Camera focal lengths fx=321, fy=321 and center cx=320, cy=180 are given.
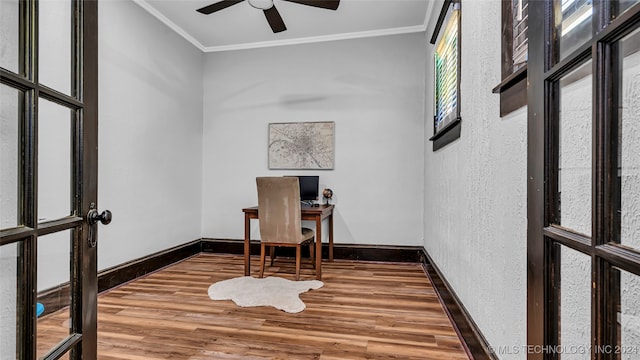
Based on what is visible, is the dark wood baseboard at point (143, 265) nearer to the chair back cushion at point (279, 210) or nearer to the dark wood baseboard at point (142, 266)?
the dark wood baseboard at point (142, 266)

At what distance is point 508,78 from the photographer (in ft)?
3.79

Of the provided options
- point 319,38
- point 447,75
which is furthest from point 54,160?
point 319,38

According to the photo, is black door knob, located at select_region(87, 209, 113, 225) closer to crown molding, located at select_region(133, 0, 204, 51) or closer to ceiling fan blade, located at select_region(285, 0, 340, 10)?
ceiling fan blade, located at select_region(285, 0, 340, 10)

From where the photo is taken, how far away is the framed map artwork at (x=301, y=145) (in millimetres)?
3980

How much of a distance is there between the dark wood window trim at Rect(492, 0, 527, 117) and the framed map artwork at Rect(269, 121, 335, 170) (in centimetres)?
272

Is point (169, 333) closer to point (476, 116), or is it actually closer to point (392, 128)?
point (476, 116)

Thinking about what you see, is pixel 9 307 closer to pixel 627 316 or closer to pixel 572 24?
pixel 627 316

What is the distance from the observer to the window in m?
2.12

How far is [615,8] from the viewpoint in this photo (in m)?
0.51

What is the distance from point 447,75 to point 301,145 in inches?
78.7

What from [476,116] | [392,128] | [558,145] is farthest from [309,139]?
[558,145]

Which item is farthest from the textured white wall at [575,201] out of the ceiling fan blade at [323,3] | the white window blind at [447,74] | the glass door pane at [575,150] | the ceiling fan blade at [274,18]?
the ceiling fan blade at [274,18]

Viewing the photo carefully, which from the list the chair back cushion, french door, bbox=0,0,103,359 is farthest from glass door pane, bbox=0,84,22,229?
the chair back cushion

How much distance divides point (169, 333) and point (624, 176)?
2.27 m
